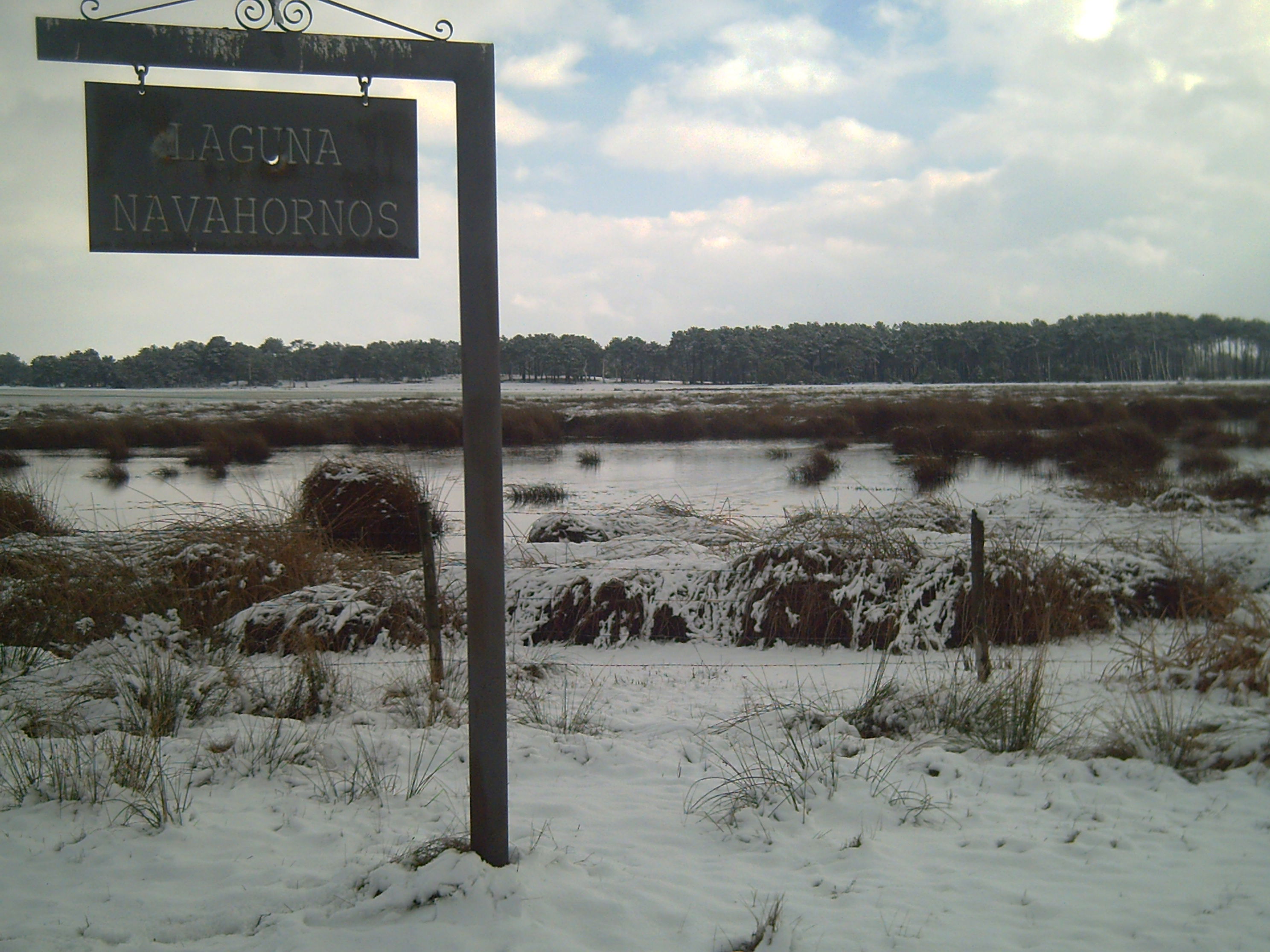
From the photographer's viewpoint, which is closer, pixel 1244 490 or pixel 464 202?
pixel 464 202

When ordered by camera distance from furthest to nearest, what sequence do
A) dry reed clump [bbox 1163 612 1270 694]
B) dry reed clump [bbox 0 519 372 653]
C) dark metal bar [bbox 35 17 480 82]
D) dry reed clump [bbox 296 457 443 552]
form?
dry reed clump [bbox 296 457 443 552], dry reed clump [bbox 0 519 372 653], dry reed clump [bbox 1163 612 1270 694], dark metal bar [bbox 35 17 480 82]

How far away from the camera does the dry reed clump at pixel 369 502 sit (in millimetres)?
11492

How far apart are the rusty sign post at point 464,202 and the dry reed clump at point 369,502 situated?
28.8 ft

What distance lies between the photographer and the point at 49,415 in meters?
40.3

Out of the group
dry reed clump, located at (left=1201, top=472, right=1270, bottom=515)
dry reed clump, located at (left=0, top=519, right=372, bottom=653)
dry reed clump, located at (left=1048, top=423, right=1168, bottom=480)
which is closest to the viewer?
dry reed clump, located at (left=0, top=519, right=372, bottom=653)

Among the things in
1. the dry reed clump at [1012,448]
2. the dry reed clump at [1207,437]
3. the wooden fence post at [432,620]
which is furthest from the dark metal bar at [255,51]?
the dry reed clump at [1207,437]

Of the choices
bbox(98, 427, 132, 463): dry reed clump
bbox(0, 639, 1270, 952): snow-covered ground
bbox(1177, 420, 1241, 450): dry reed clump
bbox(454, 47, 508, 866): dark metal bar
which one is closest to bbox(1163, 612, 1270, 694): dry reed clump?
bbox(0, 639, 1270, 952): snow-covered ground

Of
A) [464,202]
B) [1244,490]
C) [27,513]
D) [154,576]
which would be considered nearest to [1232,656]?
[464,202]

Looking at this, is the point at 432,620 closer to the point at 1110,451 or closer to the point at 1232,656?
the point at 1232,656

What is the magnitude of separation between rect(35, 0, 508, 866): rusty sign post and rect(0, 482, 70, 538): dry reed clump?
8.92m

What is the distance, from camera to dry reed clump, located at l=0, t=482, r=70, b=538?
999cm

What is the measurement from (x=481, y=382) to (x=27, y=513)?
1097cm

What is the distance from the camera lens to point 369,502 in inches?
461

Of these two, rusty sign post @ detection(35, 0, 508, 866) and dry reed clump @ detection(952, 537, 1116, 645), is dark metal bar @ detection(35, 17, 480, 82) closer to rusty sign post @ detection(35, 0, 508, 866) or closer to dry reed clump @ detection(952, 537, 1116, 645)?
A: rusty sign post @ detection(35, 0, 508, 866)
